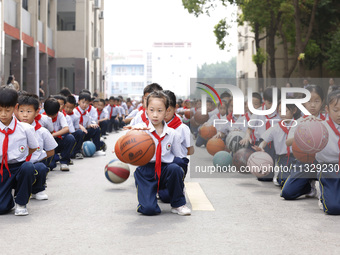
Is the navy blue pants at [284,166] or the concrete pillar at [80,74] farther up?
the concrete pillar at [80,74]

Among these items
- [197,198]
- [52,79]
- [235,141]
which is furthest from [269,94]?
[52,79]

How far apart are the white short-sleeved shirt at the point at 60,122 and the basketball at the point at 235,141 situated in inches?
124

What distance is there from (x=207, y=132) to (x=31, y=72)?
49.8ft

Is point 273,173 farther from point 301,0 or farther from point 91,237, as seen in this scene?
point 301,0

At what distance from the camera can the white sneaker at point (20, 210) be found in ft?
21.3

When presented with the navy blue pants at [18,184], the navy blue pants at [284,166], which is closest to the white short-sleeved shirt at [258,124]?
the navy blue pants at [284,166]

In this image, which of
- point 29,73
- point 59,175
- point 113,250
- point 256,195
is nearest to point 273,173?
point 256,195

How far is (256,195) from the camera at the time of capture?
321 inches

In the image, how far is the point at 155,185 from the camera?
6.66m

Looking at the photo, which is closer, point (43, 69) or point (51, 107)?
point (51, 107)

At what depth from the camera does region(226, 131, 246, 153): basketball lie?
36.5ft

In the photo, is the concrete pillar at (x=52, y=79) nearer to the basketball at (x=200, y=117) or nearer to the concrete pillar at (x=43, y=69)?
the concrete pillar at (x=43, y=69)

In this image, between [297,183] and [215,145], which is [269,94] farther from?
[215,145]

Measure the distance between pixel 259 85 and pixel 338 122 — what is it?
31.9 m
